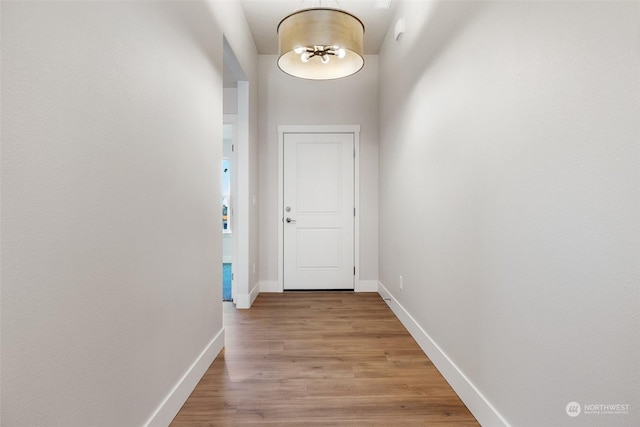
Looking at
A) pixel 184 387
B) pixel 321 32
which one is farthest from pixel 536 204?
pixel 184 387

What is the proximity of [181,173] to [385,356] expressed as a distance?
1892 millimetres

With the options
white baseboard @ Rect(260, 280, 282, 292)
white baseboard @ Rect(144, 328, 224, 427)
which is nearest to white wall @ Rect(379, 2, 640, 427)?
white baseboard @ Rect(144, 328, 224, 427)

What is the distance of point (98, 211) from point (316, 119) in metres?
3.71

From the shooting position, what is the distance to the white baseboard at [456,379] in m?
1.77

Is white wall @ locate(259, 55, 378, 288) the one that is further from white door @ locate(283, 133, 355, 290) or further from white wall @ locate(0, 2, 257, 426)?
white wall @ locate(0, 2, 257, 426)

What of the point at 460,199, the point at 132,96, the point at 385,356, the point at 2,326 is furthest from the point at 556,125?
the point at 385,356

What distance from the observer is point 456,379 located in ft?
7.16

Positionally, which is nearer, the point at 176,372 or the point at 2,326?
the point at 2,326

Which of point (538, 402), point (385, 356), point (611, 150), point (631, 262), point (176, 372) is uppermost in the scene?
point (611, 150)

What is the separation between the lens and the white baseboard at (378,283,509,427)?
1770 mm

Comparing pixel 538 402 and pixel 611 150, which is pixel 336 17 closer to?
pixel 611 150

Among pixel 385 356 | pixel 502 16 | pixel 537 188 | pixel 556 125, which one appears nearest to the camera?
pixel 556 125

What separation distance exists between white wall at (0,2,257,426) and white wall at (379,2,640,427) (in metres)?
1.57

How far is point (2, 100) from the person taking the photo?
898 millimetres
